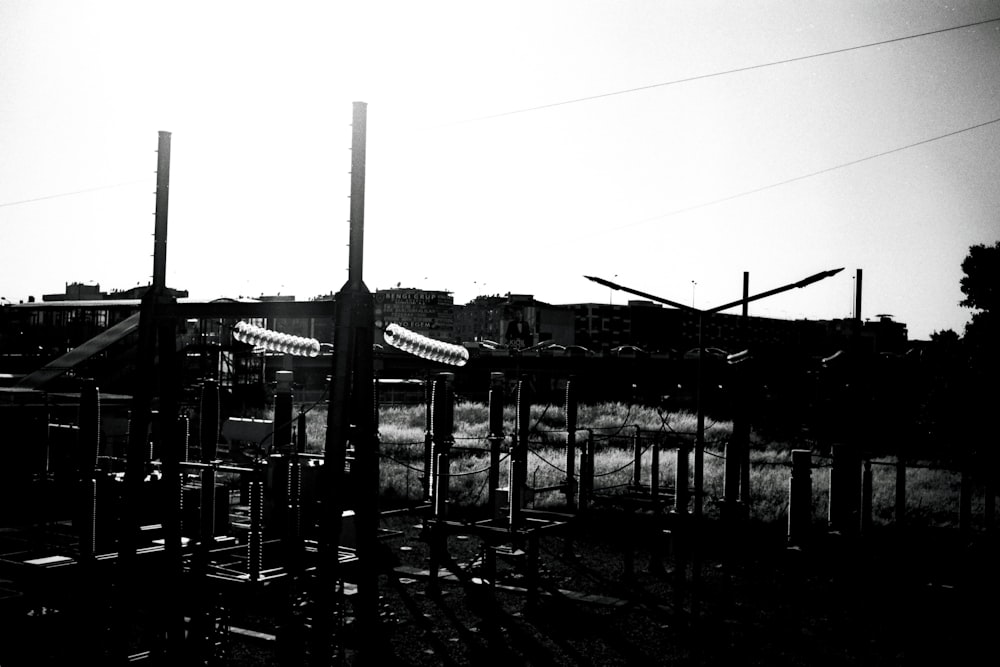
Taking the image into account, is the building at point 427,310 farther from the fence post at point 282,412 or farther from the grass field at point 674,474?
the fence post at point 282,412

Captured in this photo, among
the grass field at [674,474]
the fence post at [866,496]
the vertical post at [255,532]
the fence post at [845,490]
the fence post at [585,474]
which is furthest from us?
the grass field at [674,474]

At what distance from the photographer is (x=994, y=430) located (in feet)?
48.1

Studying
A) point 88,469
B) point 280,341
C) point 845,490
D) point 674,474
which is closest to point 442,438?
point 280,341

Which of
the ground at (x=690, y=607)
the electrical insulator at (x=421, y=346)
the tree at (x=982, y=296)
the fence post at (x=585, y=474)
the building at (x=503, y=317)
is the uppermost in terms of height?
the building at (x=503, y=317)

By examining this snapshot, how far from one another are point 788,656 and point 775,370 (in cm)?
2678

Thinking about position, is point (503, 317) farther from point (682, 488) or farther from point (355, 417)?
point (355, 417)

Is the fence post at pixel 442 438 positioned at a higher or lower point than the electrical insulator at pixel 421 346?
lower

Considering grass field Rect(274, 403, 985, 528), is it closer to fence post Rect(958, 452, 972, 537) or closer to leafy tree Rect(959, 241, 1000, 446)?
fence post Rect(958, 452, 972, 537)

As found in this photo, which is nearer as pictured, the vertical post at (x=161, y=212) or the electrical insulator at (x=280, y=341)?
the vertical post at (x=161, y=212)

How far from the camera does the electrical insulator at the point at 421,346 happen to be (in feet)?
39.7

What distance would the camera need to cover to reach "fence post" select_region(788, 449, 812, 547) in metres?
13.4

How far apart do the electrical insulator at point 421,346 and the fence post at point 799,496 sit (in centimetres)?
562

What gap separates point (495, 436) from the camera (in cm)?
1506

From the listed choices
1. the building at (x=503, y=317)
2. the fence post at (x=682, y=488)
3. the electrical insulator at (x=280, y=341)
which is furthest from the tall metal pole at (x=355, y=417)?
the building at (x=503, y=317)
